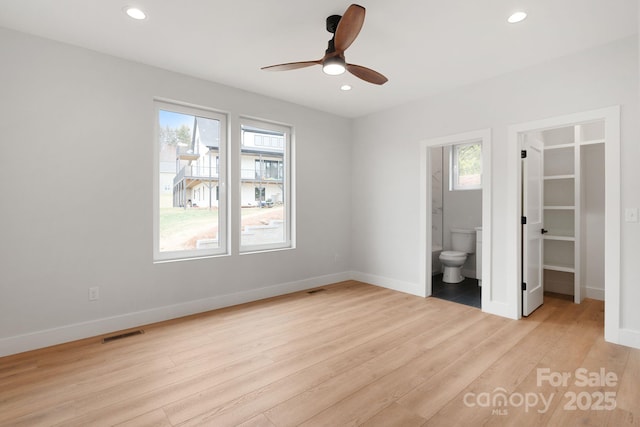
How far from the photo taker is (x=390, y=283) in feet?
15.4

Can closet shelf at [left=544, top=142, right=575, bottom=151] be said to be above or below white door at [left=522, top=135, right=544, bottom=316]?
above

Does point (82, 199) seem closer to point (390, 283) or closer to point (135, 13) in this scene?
point (135, 13)

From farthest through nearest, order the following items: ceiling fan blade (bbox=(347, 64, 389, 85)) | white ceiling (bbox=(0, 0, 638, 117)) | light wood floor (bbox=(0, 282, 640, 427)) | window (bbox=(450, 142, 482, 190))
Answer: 1. window (bbox=(450, 142, 482, 190))
2. ceiling fan blade (bbox=(347, 64, 389, 85))
3. white ceiling (bbox=(0, 0, 638, 117))
4. light wood floor (bbox=(0, 282, 640, 427))

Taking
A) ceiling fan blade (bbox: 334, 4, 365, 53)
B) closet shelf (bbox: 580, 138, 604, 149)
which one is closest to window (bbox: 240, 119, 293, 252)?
ceiling fan blade (bbox: 334, 4, 365, 53)

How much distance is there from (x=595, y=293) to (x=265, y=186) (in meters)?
4.56

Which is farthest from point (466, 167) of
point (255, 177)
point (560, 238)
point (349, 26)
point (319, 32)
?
point (349, 26)

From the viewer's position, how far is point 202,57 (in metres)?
3.10

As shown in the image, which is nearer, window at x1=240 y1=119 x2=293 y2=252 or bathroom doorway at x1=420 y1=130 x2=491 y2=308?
window at x1=240 y1=119 x2=293 y2=252

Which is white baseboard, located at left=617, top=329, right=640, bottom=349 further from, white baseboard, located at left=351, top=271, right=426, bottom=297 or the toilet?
the toilet

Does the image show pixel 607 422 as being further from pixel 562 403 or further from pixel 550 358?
pixel 550 358

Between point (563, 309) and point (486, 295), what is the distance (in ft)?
3.11

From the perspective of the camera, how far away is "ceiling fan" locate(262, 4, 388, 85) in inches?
78.2

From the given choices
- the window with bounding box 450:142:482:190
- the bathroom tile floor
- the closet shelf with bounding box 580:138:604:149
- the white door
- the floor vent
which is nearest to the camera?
the floor vent

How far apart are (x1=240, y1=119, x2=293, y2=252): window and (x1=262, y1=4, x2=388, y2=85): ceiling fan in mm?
1707
